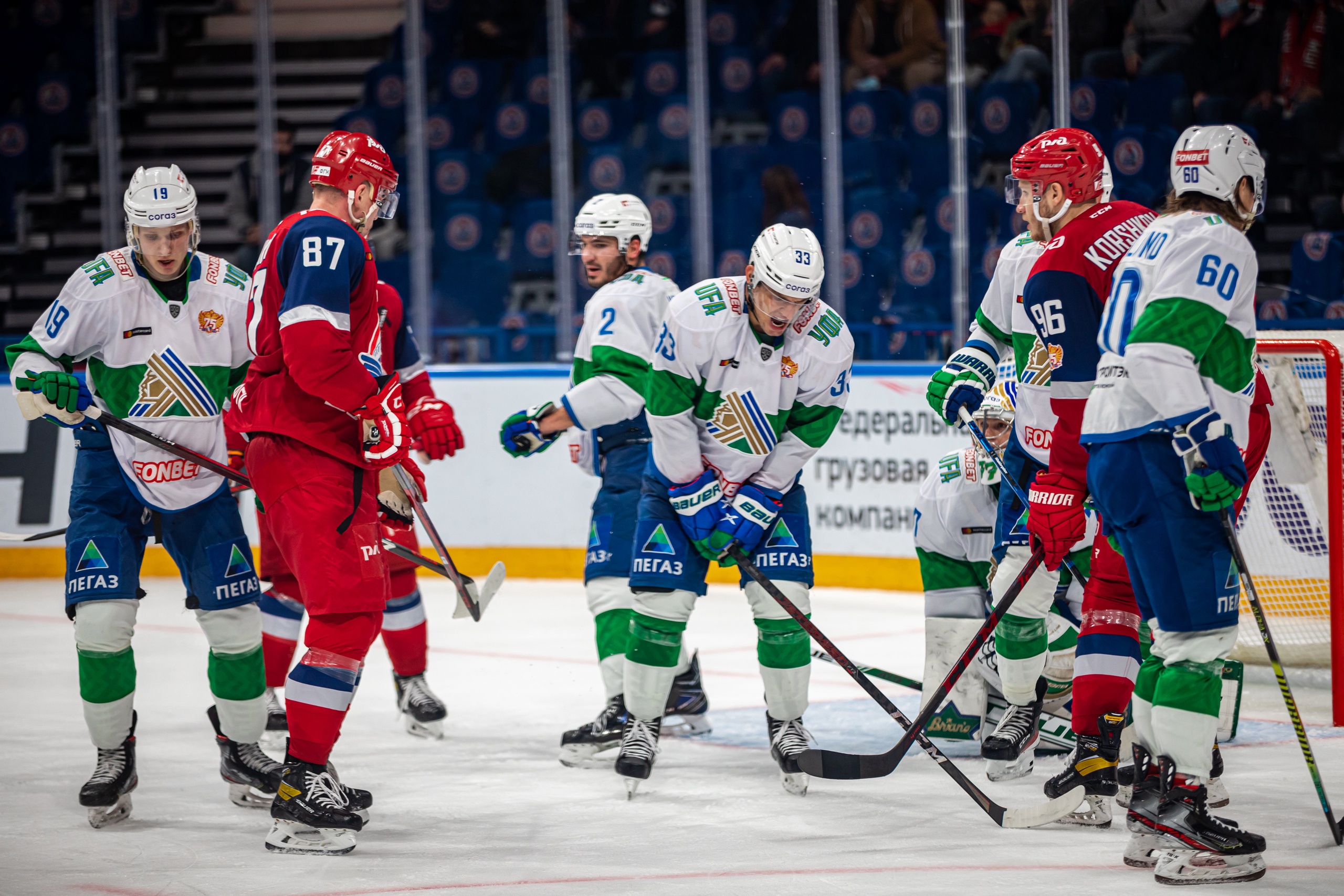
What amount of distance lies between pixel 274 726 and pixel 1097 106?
168 inches

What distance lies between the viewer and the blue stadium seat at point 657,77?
902 cm

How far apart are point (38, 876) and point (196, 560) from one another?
0.78m

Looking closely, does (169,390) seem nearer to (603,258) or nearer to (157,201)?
(157,201)

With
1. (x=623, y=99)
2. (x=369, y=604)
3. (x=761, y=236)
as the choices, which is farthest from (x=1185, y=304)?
(x=623, y=99)

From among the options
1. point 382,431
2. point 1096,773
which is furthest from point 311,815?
point 1096,773

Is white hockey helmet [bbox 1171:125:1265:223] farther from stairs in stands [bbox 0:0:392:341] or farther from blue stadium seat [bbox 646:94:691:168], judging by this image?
stairs in stands [bbox 0:0:392:341]

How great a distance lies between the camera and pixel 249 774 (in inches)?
144

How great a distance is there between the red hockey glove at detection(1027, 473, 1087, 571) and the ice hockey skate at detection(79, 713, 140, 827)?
2035 mm

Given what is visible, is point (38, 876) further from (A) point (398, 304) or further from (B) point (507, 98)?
(B) point (507, 98)

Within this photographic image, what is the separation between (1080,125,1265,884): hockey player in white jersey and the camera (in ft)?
9.32

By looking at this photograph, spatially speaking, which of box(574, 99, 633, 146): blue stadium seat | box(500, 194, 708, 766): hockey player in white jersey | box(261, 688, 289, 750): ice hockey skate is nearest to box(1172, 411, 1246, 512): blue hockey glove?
box(500, 194, 708, 766): hockey player in white jersey

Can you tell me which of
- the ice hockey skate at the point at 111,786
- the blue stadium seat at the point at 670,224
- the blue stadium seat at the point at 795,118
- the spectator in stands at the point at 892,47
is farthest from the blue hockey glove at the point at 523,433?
the blue stadium seat at the point at 795,118

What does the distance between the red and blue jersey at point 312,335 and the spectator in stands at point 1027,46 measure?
4282 millimetres

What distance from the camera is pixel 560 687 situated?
205 inches
